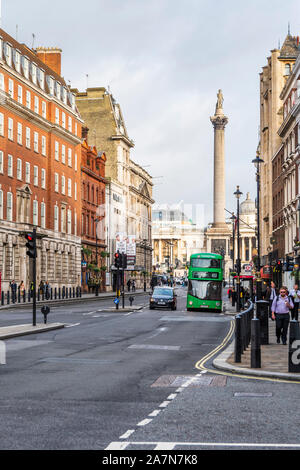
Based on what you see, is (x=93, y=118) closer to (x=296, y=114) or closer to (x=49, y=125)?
(x=49, y=125)

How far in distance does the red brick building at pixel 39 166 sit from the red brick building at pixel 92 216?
119 inches

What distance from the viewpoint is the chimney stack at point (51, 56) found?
8156 centimetres

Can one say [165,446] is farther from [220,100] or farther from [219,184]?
[220,100]

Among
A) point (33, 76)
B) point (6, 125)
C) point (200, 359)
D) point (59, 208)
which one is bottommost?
point (200, 359)

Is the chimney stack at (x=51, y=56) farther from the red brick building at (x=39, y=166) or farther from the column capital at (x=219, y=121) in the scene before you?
the column capital at (x=219, y=121)

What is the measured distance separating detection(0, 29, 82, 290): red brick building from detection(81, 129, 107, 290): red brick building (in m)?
3.02

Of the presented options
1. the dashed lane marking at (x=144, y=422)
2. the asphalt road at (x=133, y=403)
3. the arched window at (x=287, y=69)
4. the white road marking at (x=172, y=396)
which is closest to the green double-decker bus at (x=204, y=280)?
the asphalt road at (x=133, y=403)

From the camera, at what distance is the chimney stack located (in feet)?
268

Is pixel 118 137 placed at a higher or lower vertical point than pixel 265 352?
higher

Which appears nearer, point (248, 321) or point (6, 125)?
point (248, 321)

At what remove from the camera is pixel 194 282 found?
1954 inches
